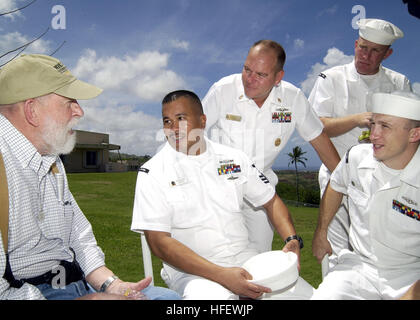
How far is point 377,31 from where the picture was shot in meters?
3.12

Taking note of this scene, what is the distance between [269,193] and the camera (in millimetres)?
2494

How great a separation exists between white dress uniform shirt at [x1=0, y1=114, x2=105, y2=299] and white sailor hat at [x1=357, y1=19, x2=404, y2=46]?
271 centimetres

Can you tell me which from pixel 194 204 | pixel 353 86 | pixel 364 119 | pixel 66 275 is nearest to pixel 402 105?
pixel 364 119

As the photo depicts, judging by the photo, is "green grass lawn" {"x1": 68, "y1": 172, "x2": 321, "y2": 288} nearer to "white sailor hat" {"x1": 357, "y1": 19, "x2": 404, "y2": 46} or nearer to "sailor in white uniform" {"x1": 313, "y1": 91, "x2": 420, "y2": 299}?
"sailor in white uniform" {"x1": 313, "y1": 91, "x2": 420, "y2": 299}

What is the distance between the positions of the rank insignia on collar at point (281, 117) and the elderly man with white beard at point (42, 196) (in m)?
1.56

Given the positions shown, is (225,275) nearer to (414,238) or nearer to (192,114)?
(192,114)

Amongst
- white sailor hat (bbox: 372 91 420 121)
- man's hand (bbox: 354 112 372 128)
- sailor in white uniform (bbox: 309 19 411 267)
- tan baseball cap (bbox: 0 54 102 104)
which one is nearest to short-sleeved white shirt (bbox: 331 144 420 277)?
white sailor hat (bbox: 372 91 420 121)

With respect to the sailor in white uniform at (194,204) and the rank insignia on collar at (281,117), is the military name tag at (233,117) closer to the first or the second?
the rank insignia on collar at (281,117)

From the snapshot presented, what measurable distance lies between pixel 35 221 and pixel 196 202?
0.92 m

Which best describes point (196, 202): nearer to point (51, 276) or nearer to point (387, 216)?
point (51, 276)

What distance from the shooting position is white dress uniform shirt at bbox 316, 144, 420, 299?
6.92 ft

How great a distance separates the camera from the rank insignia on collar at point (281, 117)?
10.2 ft
